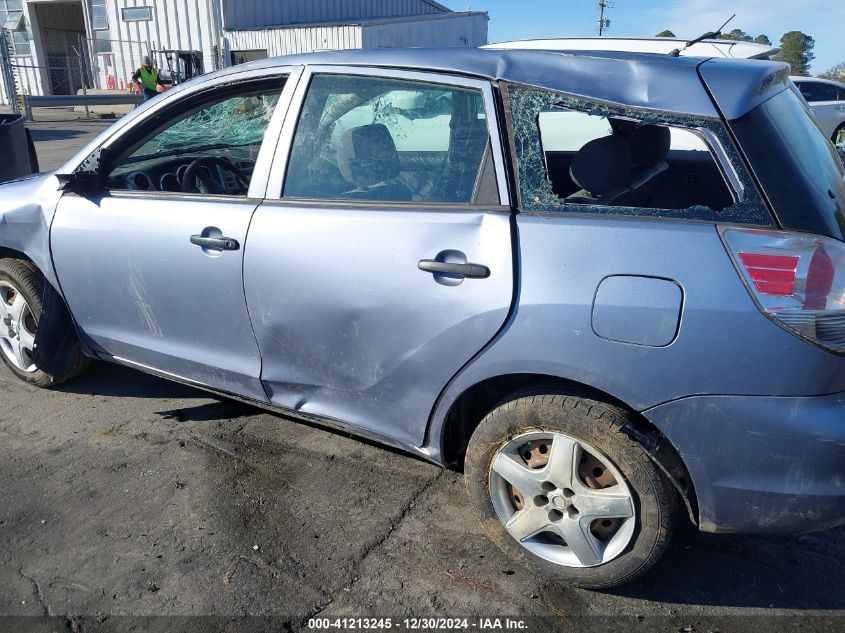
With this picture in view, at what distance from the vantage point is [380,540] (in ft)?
8.75

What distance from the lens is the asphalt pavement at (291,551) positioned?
2326 mm

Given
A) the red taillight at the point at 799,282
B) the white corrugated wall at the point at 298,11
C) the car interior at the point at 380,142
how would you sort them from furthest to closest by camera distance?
1. the white corrugated wall at the point at 298,11
2. the car interior at the point at 380,142
3. the red taillight at the point at 799,282

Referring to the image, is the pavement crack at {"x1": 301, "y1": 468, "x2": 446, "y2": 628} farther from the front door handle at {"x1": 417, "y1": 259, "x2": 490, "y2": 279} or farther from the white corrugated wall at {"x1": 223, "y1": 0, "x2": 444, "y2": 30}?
the white corrugated wall at {"x1": 223, "y1": 0, "x2": 444, "y2": 30}

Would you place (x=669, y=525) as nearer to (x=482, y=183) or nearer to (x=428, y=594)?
(x=428, y=594)

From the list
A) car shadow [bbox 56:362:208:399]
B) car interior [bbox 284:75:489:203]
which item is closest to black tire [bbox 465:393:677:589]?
car interior [bbox 284:75:489:203]

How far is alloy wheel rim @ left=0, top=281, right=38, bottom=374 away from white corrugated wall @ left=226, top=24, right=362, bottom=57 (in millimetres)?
21338

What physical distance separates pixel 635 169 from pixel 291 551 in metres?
1.98

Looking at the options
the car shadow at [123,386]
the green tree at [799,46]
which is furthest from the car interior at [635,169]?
the green tree at [799,46]

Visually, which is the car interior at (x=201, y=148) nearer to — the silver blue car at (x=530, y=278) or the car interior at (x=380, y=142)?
the silver blue car at (x=530, y=278)

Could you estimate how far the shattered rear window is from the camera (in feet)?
6.67

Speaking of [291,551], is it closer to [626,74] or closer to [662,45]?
[626,74]

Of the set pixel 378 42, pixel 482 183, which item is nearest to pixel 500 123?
pixel 482 183

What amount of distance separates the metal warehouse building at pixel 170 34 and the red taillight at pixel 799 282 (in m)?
22.5

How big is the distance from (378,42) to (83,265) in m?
23.7
